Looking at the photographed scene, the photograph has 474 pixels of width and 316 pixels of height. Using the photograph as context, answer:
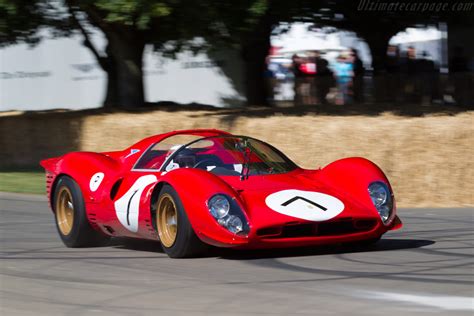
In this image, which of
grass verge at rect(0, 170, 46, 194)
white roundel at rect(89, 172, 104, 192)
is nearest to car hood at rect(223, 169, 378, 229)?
white roundel at rect(89, 172, 104, 192)

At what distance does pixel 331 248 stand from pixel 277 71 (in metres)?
14.7

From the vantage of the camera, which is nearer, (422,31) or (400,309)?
(400,309)

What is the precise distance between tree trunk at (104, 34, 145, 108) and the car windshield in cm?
995

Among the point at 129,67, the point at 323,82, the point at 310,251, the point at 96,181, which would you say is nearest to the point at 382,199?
the point at 310,251

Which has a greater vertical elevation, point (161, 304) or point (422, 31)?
point (161, 304)

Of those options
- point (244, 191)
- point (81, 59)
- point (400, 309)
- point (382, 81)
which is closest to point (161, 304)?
point (400, 309)

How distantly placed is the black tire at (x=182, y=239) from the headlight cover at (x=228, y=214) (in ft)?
0.71

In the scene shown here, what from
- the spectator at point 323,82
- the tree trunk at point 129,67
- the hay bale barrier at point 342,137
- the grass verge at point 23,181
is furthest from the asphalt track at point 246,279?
the spectator at point 323,82

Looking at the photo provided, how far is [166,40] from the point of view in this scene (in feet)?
55.4

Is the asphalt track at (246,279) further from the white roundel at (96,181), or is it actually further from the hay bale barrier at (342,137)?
the hay bale barrier at (342,137)

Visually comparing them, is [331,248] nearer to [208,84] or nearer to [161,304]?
[161,304]

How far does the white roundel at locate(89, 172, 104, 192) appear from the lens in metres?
8.11

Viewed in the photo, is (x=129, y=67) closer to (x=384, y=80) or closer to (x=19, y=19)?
(x=19, y=19)

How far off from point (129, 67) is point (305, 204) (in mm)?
11302
